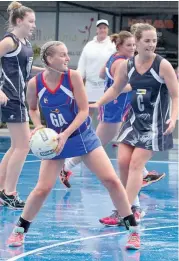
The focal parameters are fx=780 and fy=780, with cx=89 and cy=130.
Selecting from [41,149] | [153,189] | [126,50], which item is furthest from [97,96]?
[41,149]

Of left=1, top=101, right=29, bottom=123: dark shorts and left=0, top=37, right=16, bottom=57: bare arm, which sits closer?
left=0, top=37, right=16, bottom=57: bare arm

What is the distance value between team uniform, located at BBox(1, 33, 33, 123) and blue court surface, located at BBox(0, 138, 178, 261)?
3.48 ft

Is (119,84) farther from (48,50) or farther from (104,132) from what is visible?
(104,132)

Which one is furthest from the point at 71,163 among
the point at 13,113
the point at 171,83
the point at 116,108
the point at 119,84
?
the point at 171,83

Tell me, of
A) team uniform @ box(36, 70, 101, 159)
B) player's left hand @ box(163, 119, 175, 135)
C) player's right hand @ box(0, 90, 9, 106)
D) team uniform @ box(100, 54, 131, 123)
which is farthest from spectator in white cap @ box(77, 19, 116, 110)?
team uniform @ box(36, 70, 101, 159)

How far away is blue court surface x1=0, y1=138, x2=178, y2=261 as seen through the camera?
21.9 ft

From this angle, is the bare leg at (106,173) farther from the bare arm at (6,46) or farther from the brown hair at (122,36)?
the brown hair at (122,36)

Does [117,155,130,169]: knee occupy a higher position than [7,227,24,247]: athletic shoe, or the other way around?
[117,155,130,169]: knee

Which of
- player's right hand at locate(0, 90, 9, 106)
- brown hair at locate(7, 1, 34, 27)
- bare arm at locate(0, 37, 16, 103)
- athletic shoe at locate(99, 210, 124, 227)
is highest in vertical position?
brown hair at locate(7, 1, 34, 27)

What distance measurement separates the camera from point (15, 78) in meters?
8.48

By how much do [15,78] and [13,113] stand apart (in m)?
0.38

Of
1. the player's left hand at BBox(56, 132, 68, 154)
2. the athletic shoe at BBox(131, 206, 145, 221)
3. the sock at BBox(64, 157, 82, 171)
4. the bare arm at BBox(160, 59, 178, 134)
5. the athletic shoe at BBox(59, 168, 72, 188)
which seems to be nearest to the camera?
the player's left hand at BBox(56, 132, 68, 154)

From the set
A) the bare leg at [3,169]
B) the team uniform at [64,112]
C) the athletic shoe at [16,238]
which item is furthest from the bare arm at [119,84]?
the bare leg at [3,169]

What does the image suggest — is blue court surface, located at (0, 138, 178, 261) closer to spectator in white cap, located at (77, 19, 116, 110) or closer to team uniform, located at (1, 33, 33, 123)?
team uniform, located at (1, 33, 33, 123)
